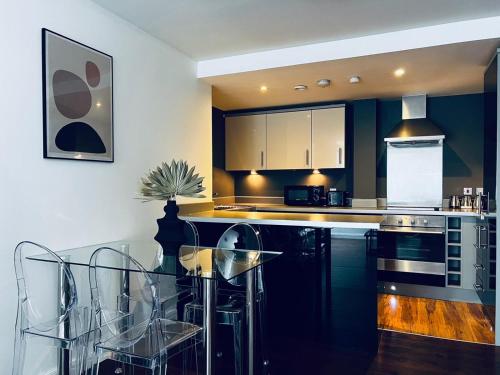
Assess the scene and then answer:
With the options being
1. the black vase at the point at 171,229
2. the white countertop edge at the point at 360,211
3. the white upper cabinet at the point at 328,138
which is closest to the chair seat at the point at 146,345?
the black vase at the point at 171,229

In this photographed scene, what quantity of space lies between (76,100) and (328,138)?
10.4 ft

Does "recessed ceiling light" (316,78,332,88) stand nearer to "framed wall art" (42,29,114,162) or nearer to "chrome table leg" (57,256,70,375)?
"framed wall art" (42,29,114,162)

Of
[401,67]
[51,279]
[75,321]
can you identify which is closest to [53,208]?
[51,279]

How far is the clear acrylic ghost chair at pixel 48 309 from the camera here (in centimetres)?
188

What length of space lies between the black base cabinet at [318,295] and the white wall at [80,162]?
116cm

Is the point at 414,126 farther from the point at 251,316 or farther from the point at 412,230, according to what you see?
the point at 251,316

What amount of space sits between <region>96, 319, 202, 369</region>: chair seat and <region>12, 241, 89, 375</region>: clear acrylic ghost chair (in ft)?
0.82

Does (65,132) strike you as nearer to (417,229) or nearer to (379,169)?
(417,229)

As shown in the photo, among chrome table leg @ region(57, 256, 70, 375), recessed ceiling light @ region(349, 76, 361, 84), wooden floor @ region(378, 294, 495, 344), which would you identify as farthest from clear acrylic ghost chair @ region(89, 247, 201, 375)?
recessed ceiling light @ region(349, 76, 361, 84)

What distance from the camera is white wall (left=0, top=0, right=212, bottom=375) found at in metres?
2.03

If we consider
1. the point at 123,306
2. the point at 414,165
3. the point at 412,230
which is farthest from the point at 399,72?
the point at 123,306

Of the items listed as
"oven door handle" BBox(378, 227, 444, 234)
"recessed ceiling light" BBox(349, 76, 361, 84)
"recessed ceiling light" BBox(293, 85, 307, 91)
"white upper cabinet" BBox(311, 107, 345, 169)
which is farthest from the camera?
"white upper cabinet" BBox(311, 107, 345, 169)

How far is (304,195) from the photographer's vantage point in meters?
4.82

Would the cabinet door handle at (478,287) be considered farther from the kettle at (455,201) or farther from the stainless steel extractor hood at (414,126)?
the stainless steel extractor hood at (414,126)
